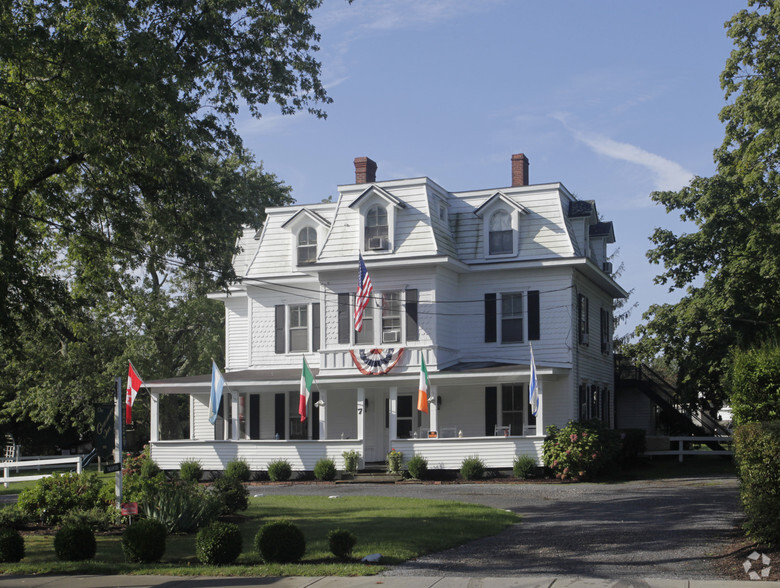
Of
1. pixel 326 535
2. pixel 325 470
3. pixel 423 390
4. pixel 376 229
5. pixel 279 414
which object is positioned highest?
pixel 376 229

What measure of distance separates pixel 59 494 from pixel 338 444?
12.1 meters

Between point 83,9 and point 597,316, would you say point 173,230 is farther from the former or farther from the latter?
point 597,316

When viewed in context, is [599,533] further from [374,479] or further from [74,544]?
[374,479]

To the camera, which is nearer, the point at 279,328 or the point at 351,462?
the point at 351,462

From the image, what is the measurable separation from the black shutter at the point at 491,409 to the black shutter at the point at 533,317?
2111mm

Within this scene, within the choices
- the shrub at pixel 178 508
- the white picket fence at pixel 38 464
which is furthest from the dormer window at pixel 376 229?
the shrub at pixel 178 508

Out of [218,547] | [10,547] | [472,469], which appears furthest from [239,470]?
[218,547]

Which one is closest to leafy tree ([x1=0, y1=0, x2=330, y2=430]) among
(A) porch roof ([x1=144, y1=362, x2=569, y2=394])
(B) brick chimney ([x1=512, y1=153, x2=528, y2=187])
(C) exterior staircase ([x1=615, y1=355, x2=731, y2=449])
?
(A) porch roof ([x1=144, y1=362, x2=569, y2=394])

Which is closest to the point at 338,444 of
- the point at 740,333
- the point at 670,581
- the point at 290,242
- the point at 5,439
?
the point at 290,242

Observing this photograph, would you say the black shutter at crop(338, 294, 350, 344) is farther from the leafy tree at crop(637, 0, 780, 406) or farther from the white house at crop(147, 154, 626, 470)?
the leafy tree at crop(637, 0, 780, 406)

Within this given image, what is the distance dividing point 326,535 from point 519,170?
20.6m

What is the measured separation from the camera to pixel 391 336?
95.4 feet

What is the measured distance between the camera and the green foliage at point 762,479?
11459 mm

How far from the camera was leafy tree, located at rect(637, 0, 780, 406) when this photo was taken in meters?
24.3
